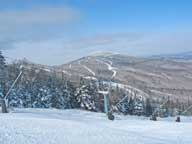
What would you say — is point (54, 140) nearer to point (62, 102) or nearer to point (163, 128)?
point (163, 128)

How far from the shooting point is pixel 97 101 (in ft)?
303

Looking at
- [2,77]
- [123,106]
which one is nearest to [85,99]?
[123,106]

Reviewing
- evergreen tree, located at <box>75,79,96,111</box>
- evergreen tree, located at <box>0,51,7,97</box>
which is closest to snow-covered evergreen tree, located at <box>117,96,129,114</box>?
evergreen tree, located at <box>75,79,96,111</box>

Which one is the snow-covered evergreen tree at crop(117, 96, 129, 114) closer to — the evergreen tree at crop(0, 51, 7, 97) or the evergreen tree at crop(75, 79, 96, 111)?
the evergreen tree at crop(75, 79, 96, 111)

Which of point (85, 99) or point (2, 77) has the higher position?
point (2, 77)

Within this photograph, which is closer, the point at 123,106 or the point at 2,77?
the point at 2,77

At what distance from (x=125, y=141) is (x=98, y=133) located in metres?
1.82

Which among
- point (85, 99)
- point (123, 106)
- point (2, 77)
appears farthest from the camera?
point (123, 106)

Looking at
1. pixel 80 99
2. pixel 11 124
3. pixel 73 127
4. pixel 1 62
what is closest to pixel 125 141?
pixel 73 127

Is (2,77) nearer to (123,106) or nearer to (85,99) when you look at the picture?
(85,99)

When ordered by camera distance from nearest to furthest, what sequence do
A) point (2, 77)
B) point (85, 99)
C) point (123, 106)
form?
point (2, 77) < point (85, 99) < point (123, 106)

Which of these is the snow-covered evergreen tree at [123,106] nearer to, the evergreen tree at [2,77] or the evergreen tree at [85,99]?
the evergreen tree at [85,99]

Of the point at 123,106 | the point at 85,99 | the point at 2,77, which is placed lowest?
the point at 123,106

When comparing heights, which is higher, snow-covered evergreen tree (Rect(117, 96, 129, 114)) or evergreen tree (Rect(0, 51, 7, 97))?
evergreen tree (Rect(0, 51, 7, 97))
